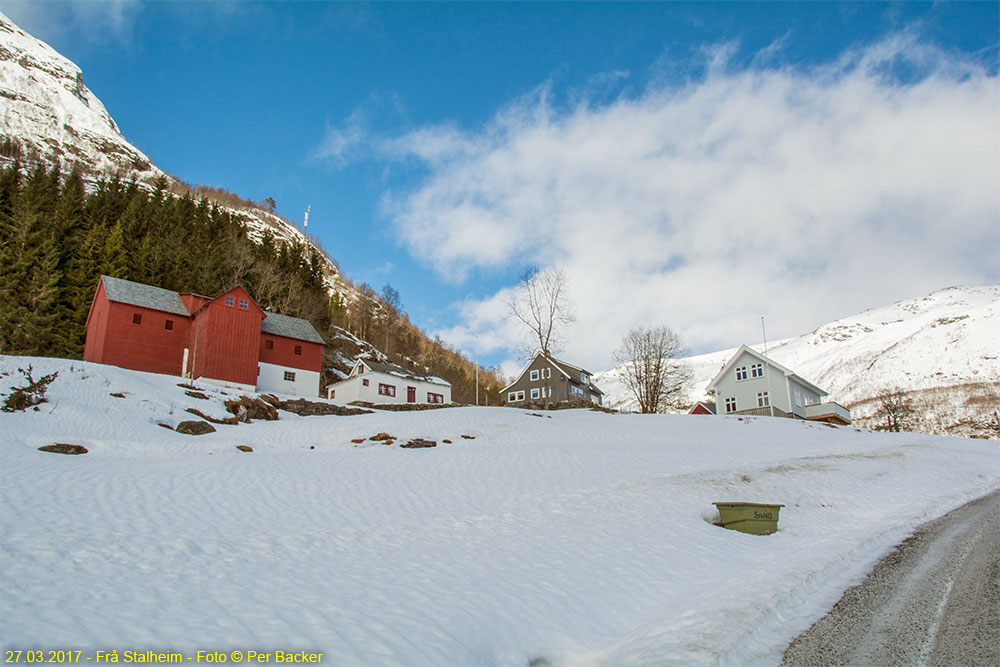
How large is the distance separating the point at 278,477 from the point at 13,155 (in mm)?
132981

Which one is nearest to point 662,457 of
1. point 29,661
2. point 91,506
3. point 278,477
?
point 278,477

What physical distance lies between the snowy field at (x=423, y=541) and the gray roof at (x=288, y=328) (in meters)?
20.1

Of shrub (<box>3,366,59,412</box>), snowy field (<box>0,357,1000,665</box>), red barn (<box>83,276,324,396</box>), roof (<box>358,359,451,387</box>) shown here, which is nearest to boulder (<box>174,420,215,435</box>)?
snowy field (<box>0,357,1000,665</box>)

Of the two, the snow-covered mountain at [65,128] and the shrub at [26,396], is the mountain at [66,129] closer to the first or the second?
the snow-covered mountain at [65,128]

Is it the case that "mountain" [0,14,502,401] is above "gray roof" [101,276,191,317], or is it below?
above

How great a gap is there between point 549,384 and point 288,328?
27.6 m

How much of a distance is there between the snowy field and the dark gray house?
33.1 metres

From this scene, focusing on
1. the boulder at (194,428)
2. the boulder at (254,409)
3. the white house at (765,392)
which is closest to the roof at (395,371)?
the boulder at (254,409)

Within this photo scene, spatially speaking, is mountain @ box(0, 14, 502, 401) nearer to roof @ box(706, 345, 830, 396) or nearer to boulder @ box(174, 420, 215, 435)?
boulder @ box(174, 420, 215, 435)

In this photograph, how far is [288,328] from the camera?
1858 inches

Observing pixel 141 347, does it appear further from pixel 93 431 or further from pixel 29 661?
pixel 29 661

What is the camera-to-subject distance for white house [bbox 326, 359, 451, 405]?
50062 mm

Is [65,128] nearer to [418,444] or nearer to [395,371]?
[395,371]

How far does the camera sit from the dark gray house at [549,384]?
59094 millimetres
